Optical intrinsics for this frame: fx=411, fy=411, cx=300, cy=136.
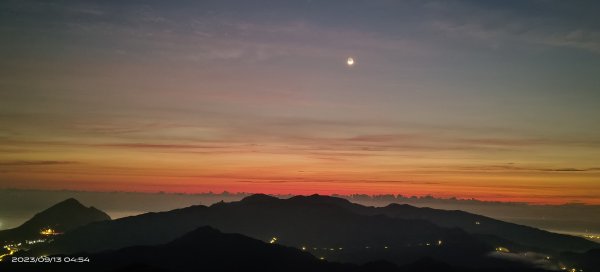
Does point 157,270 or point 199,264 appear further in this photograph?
point 199,264

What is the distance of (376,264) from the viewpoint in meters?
197

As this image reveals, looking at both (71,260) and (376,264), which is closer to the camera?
(71,260)

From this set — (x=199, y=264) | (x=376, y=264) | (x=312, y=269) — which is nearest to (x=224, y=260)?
(x=199, y=264)

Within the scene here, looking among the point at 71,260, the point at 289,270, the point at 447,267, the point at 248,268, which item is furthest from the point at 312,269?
the point at 71,260

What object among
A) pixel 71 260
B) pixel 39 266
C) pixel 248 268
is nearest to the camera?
pixel 39 266

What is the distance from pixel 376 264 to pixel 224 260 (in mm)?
71998

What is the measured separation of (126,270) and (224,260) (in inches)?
2400

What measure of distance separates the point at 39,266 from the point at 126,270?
4772 centimetres

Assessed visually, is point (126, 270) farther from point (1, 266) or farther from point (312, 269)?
point (312, 269)

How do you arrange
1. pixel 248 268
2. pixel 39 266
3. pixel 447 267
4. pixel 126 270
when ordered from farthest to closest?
1. pixel 447 267
2. pixel 248 268
3. pixel 39 266
4. pixel 126 270

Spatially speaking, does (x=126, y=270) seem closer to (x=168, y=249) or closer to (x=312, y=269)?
(x=168, y=249)

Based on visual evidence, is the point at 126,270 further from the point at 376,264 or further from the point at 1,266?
the point at 376,264

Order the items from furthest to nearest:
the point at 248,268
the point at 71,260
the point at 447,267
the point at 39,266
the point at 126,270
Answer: the point at 447,267 → the point at 248,268 → the point at 71,260 → the point at 39,266 → the point at 126,270

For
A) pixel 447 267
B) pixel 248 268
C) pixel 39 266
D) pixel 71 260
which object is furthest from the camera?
pixel 447 267
